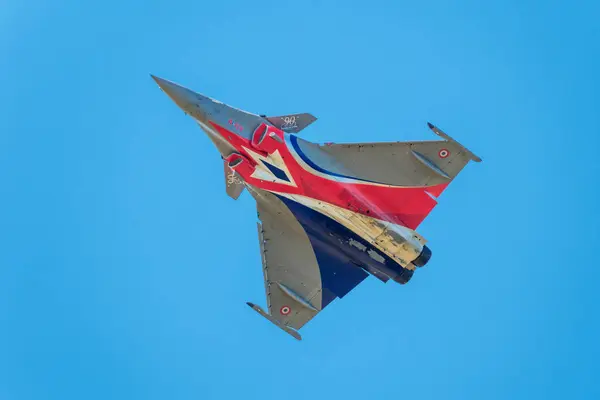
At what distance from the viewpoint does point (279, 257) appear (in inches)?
1171

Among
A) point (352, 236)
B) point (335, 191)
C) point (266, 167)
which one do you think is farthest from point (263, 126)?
point (352, 236)

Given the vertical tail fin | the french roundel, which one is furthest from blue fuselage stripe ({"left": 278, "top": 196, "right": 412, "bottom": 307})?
the vertical tail fin

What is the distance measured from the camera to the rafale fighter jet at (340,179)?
90.0 ft

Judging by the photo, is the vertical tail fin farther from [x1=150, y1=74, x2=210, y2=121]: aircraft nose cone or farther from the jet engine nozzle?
the jet engine nozzle

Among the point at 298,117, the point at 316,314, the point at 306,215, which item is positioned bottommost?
the point at 316,314

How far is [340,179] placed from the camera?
27.8m

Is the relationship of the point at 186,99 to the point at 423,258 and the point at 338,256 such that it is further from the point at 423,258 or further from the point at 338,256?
the point at 423,258

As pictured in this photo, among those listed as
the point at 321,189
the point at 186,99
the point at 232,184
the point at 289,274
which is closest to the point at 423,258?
the point at 321,189

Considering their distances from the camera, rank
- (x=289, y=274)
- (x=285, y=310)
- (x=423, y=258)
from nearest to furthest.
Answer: (x=423, y=258) < (x=285, y=310) < (x=289, y=274)

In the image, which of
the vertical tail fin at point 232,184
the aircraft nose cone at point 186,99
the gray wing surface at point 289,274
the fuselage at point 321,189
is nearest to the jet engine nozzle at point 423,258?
the fuselage at point 321,189

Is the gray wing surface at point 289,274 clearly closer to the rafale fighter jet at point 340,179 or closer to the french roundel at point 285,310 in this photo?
the french roundel at point 285,310

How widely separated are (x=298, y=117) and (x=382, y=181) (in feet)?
13.7

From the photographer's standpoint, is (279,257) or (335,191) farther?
(279,257)

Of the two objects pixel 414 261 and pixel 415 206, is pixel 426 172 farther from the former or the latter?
pixel 414 261
